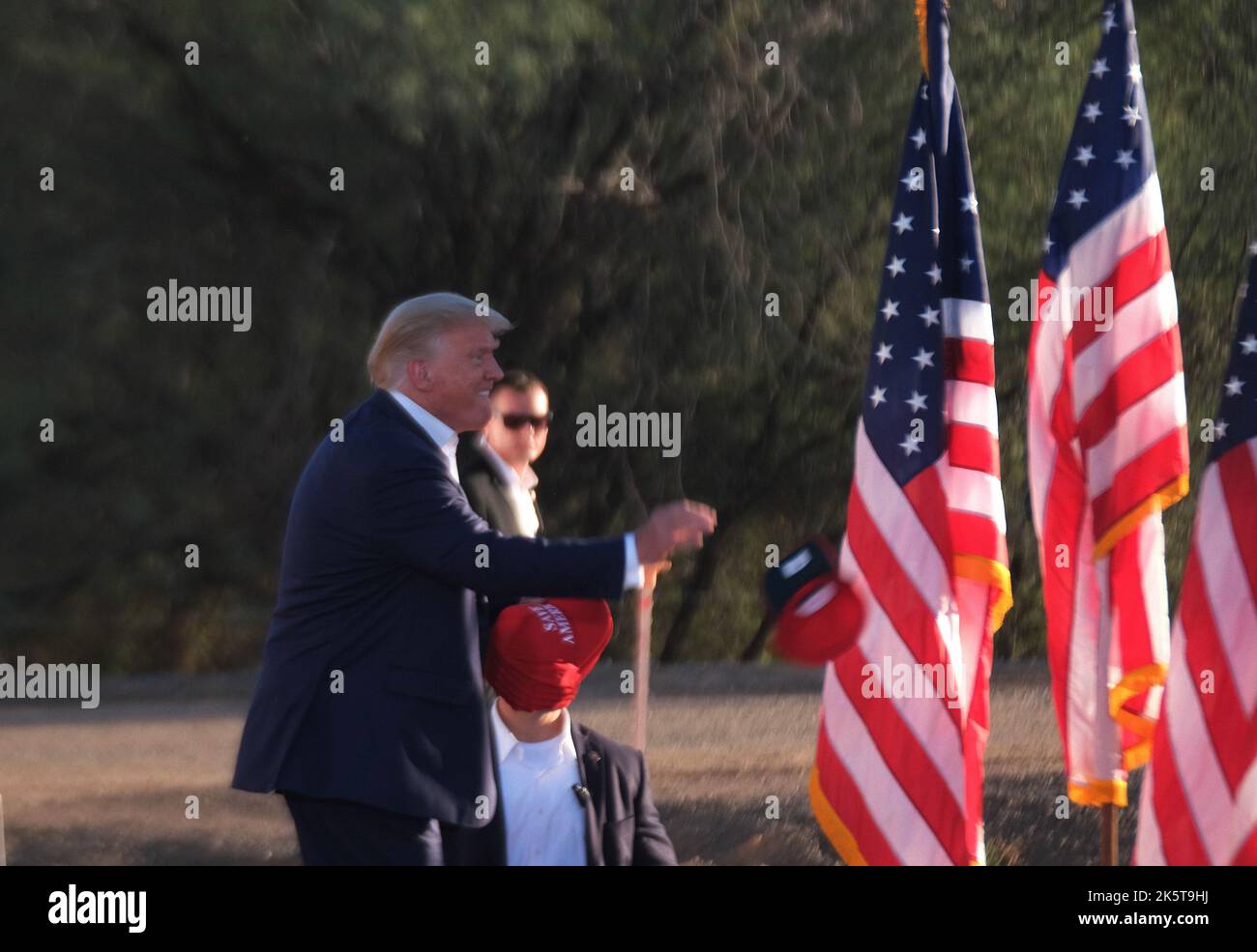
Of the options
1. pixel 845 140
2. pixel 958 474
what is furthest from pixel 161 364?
pixel 958 474

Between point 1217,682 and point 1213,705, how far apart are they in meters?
0.06

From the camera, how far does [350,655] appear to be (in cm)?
360

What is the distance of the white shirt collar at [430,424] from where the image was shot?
12.2 ft

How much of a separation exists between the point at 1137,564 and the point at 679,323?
630 centimetres

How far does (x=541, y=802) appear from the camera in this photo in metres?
3.91

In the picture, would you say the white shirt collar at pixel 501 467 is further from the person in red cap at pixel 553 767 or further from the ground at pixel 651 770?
the ground at pixel 651 770

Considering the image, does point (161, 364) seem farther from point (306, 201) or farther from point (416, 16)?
point (416, 16)

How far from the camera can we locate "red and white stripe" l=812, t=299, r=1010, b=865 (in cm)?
480

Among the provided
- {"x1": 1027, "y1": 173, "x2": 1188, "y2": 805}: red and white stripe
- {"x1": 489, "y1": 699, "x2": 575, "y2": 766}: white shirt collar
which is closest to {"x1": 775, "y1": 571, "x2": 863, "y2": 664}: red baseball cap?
{"x1": 489, "y1": 699, "x2": 575, "y2": 766}: white shirt collar

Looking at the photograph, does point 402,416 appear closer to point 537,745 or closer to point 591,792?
point 537,745

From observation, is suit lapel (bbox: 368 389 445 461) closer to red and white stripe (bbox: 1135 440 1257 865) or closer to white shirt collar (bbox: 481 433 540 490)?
white shirt collar (bbox: 481 433 540 490)

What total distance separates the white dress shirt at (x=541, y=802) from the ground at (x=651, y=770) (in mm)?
3474

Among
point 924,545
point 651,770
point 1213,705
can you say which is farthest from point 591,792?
point 651,770

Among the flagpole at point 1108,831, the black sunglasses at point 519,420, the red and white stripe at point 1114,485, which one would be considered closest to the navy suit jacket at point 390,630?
the black sunglasses at point 519,420
